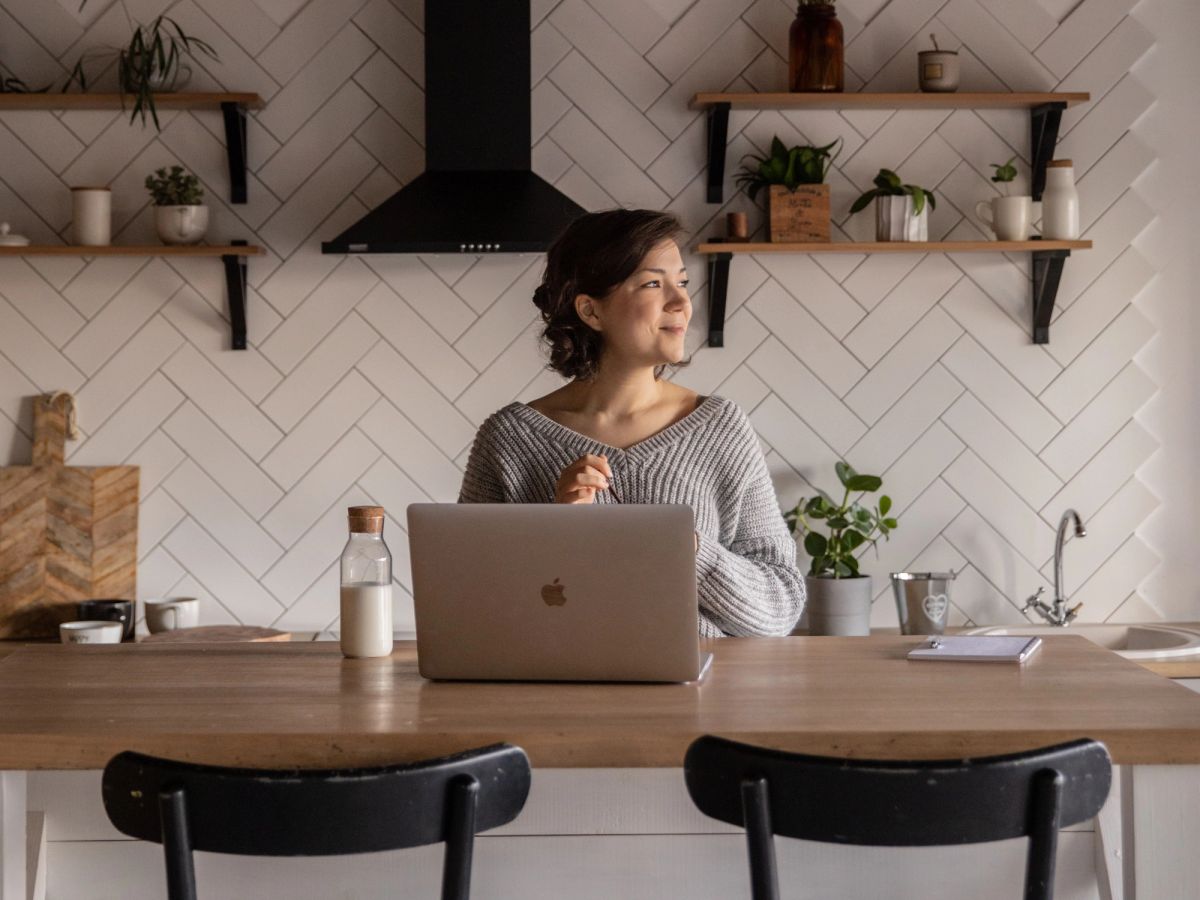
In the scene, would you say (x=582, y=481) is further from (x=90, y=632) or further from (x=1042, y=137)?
(x=1042, y=137)

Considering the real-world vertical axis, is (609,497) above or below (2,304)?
below

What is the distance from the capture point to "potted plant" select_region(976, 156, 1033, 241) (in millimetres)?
3166

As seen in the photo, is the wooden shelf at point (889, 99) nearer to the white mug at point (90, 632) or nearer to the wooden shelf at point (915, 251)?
the wooden shelf at point (915, 251)

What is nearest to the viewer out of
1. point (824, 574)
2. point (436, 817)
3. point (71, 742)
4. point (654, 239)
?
point (436, 817)

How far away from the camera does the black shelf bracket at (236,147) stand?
316 centimetres

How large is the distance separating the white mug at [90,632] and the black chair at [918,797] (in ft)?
6.81

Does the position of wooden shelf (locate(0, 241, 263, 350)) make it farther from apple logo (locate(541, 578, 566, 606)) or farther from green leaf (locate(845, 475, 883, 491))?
apple logo (locate(541, 578, 566, 606))

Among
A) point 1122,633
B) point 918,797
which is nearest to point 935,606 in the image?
Result: point 1122,633

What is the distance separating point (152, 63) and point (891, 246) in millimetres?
1775

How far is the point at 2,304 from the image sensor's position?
3266 mm

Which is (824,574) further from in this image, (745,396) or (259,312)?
(259,312)

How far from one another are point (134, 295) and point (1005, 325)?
214cm

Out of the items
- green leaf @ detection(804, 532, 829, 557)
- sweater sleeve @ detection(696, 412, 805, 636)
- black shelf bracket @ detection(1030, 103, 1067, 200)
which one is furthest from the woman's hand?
black shelf bracket @ detection(1030, 103, 1067, 200)

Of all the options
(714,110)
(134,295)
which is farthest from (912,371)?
(134,295)
